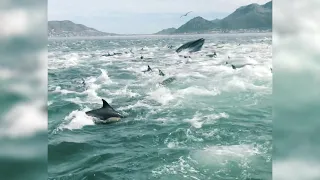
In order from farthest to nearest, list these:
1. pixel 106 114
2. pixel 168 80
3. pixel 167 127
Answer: pixel 168 80, pixel 106 114, pixel 167 127

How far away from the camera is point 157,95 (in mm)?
10641

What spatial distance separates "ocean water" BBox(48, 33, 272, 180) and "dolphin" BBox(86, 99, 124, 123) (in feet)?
0.55

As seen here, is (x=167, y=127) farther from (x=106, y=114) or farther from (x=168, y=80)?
(x=168, y=80)

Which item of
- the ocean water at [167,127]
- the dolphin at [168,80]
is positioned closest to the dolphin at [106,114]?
the ocean water at [167,127]

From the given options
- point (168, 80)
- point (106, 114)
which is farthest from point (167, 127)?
point (168, 80)

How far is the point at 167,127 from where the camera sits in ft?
27.2

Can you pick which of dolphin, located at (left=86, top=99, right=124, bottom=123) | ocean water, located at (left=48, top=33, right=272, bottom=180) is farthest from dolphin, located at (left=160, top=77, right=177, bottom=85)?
dolphin, located at (left=86, top=99, right=124, bottom=123)

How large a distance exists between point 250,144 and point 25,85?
4.89 m

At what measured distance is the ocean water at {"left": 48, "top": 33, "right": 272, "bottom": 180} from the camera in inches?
249

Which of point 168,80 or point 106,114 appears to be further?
point 168,80

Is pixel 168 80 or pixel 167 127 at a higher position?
pixel 168 80

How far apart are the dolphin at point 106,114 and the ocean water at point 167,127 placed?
0.55 ft

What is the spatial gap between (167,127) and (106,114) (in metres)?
1.54

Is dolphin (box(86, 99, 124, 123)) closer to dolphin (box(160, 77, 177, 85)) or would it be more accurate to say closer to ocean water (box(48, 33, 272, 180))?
ocean water (box(48, 33, 272, 180))
